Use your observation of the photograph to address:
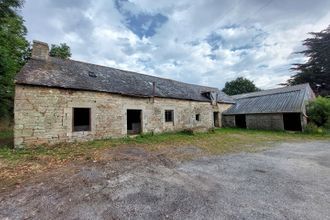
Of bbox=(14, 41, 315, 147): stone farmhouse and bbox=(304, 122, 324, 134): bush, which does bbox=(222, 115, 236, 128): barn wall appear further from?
bbox=(304, 122, 324, 134): bush

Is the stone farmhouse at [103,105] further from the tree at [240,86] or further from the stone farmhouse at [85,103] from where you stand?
the tree at [240,86]

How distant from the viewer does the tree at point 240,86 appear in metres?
38.0

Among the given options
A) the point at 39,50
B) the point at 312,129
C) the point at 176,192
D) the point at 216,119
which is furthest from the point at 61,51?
the point at 312,129

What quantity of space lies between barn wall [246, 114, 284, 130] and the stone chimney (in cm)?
1789

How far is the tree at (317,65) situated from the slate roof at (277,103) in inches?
488

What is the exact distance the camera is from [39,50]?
10086mm

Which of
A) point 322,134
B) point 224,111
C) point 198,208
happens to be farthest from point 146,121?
point 322,134

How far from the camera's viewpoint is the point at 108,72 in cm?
1288

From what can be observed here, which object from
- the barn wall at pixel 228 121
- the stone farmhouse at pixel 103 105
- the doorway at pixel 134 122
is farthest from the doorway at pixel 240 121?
the doorway at pixel 134 122

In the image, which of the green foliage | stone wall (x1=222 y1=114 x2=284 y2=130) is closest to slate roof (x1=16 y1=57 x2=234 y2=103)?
stone wall (x1=222 y1=114 x2=284 y2=130)

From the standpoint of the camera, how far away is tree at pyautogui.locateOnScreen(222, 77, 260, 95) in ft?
125

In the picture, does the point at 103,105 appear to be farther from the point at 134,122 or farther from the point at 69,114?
the point at 134,122

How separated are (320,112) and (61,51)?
28735mm

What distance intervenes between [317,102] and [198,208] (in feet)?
51.2
